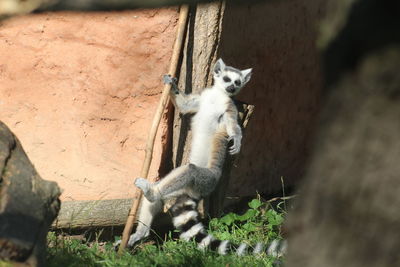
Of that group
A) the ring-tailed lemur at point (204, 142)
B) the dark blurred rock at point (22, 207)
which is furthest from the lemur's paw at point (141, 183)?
the dark blurred rock at point (22, 207)

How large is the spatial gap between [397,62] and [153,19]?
3750 millimetres

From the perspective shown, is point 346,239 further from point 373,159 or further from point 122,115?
point 122,115

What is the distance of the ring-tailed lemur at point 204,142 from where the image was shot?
530 centimetres

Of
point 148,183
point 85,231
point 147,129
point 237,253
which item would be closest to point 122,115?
point 147,129

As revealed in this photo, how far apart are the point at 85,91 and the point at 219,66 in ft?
3.51

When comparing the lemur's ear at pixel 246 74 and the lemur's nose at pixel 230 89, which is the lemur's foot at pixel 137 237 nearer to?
the lemur's nose at pixel 230 89

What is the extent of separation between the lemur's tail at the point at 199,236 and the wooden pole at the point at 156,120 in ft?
1.24

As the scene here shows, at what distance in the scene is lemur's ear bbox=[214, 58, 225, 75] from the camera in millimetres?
5543

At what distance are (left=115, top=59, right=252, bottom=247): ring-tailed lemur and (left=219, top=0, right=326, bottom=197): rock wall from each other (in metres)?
0.29

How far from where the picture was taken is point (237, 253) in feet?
16.4

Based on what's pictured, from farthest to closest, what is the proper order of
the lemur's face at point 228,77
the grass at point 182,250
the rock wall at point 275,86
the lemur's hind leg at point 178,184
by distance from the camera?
the rock wall at point 275,86 < the lemur's face at point 228,77 < the lemur's hind leg at point 178,184 < the grass at point 182,250

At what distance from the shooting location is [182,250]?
4965mm

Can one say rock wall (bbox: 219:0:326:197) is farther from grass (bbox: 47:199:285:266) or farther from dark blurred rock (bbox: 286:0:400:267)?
dark blurred rock (bbox: 286:0:400:267)

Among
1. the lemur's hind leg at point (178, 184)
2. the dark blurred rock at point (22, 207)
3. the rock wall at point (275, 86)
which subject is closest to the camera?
the dark blurred rock at point (22, 207)
